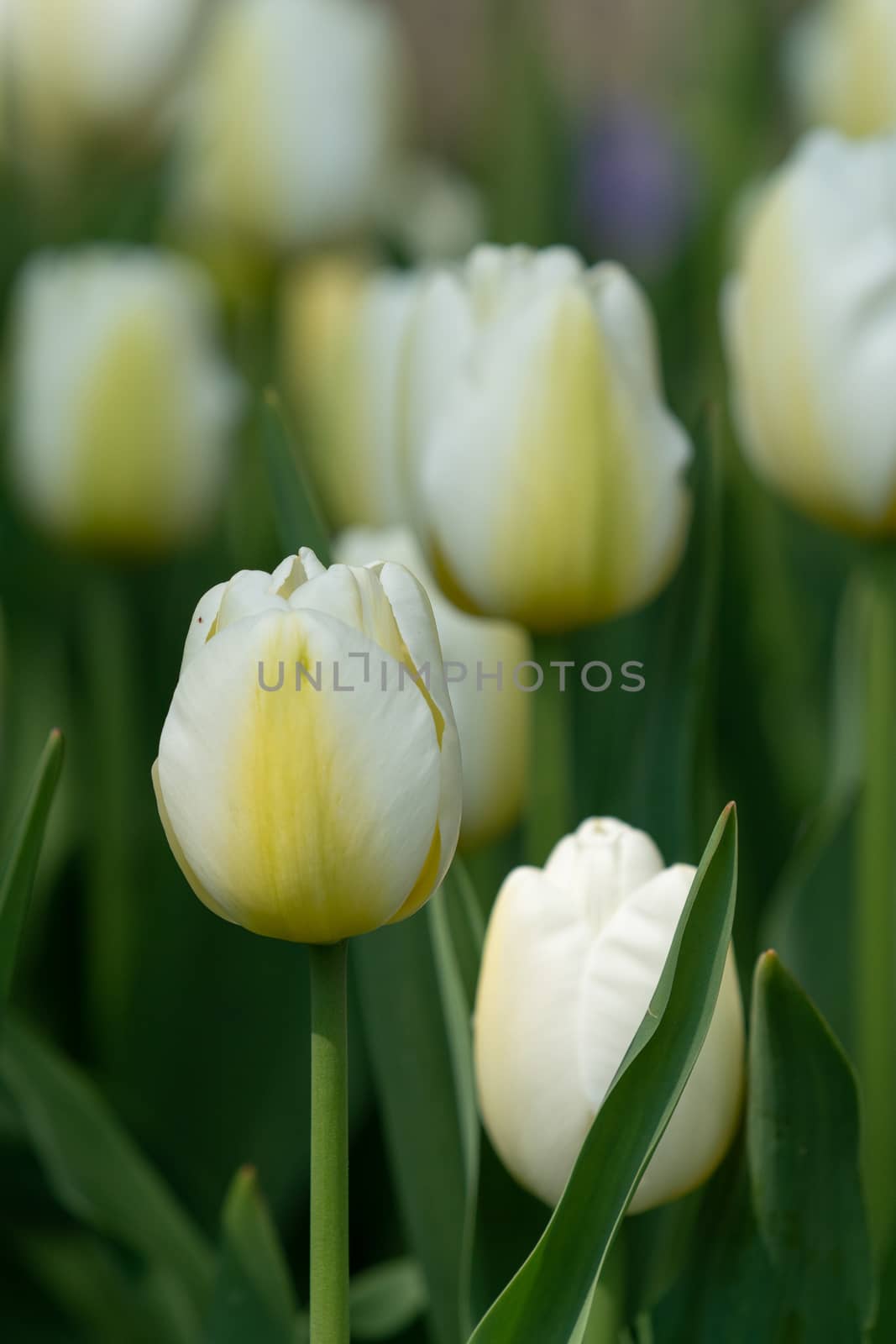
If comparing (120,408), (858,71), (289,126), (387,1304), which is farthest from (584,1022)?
(289,126)

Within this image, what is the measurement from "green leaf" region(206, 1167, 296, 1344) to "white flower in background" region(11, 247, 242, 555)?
0.51m

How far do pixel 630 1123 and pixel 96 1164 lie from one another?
Result: 0.86 ft

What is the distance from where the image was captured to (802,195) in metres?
0.59

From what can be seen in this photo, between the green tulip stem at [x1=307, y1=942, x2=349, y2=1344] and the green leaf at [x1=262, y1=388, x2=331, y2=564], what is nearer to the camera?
the green tulip stem at [x1=307, y1=942, x2=349, y2=1344]

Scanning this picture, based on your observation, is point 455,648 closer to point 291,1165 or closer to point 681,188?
point 291,1165

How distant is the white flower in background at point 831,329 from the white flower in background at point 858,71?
46cm

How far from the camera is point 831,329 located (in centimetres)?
58

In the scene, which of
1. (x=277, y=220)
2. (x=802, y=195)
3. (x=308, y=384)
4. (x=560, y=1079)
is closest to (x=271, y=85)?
(x=277, y=220)

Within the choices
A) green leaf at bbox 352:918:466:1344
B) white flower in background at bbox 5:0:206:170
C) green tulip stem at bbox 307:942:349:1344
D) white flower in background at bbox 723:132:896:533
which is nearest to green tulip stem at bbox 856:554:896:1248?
white flower in background at bbox 723:132:896:533

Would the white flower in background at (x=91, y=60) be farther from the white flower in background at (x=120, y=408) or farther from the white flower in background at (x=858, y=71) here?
the white flower in background at (x=858, y=71)

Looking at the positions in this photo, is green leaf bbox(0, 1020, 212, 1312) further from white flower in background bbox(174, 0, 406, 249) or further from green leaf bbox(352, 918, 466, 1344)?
white flower in background bbox(174, 0, 406, 249)

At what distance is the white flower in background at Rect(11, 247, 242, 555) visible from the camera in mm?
912

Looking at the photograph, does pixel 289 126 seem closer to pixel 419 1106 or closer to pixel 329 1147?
pixel 419 1106

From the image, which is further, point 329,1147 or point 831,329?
point 831,329
